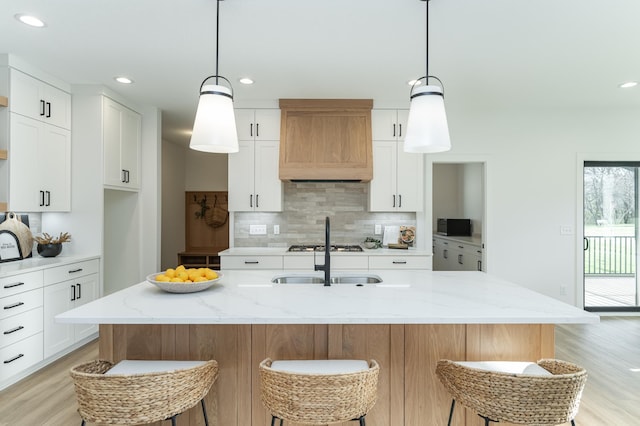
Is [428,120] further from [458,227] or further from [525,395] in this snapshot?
[458,227]

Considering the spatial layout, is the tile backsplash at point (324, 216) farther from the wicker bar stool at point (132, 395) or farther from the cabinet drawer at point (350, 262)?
the wicker bar stool at point (132, 395)

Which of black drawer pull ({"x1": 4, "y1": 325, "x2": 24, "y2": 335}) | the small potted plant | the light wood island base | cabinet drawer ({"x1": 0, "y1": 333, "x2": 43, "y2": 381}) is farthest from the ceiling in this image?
cabinet drawer ({"x1": 0, "y1": 333, "x2": 43, "y2": 381})

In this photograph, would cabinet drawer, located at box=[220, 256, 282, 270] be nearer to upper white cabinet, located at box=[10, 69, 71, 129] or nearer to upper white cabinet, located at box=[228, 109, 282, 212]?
upper white cabinet, located at box=[228, 109, 282, 212]

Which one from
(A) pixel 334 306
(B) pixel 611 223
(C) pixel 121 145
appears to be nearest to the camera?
(A) pixel 334 306

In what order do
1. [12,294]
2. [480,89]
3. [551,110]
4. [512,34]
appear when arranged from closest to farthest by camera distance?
[512,34] → [12,294] → [480,89] → [551,110]

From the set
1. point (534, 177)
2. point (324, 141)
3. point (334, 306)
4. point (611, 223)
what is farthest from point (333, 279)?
point (611, 223)

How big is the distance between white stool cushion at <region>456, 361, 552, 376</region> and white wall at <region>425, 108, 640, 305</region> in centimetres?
311

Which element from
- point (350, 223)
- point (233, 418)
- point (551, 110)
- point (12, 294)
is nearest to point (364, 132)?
point (350, 223)

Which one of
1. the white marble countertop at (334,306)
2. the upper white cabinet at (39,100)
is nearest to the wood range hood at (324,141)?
the white marble countertop at (334,306)

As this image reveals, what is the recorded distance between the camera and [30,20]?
2.47 meters

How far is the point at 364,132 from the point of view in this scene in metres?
4.23

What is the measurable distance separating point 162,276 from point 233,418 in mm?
829

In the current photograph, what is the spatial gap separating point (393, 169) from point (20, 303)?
12.0 feet

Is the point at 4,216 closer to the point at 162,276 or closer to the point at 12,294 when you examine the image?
the point at 12,294
